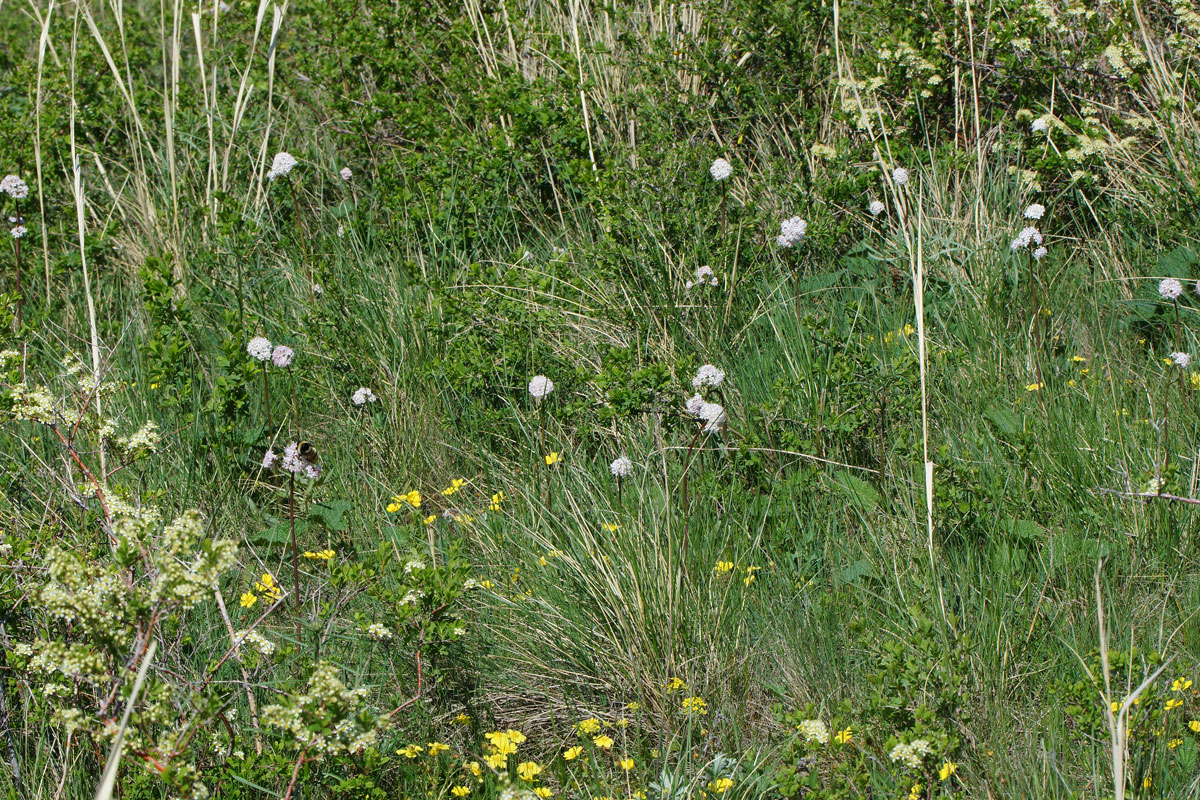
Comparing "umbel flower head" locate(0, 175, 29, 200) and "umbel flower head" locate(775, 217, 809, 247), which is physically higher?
"umbel flower head" locate(0, 175, 29, 200)

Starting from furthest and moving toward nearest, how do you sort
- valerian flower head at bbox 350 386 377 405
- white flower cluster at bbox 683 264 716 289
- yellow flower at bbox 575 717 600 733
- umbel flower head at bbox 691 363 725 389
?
white flower cluster at bbox 683 264 716 289 < valerian flower head at bbox 350 386 377 405 < umbel flower head at bbox 691 363 725 389 < yellow flower at bbox 575 717 600 733

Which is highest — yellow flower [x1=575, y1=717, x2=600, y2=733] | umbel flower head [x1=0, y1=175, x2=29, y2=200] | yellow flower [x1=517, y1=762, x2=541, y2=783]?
umbel flower head [x1=0, y1=175, x2=29, y2=200]

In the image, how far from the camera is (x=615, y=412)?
119 inches

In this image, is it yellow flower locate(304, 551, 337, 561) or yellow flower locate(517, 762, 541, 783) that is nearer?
yellow flower locate(517, 762, 541, 783)

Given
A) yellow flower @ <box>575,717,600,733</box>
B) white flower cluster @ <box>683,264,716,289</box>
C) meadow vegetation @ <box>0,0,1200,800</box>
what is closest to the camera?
meadow vegetation @ <box>0,0,1200,800</box>

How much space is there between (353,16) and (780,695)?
429 centimetres

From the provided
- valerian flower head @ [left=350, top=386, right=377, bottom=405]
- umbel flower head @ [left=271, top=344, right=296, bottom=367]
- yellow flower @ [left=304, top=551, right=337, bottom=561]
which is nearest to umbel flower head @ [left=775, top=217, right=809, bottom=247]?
valerian flower head @ [left=350, top=386, right=377, bottom=405]

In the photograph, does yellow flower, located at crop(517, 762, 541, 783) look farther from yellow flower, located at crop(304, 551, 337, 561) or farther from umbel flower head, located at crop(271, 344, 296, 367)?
umbel flower head, located at crop(271, 344, 296, 367)

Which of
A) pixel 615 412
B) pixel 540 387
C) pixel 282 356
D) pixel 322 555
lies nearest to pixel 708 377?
pixel 615 412

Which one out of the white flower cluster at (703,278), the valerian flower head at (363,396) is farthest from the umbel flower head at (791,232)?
the valerian flower head at (363,396)

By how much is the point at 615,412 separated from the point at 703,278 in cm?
84

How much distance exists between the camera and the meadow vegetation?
2.14 m

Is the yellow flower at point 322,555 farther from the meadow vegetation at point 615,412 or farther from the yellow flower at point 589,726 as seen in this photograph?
the yellow flower at point 589,726

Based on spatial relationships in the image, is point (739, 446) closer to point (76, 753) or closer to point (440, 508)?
point (440, 508)
